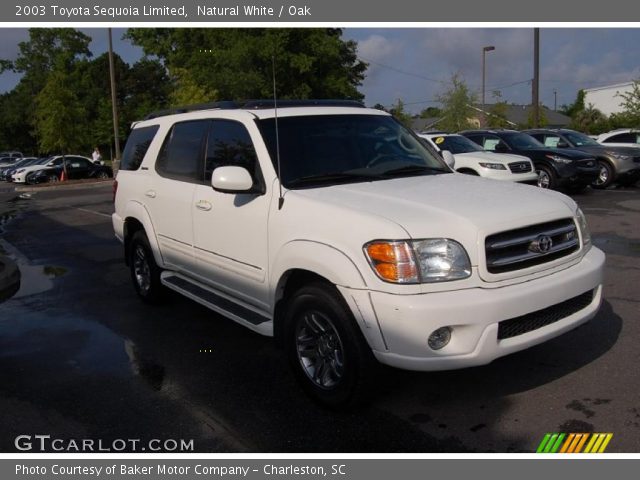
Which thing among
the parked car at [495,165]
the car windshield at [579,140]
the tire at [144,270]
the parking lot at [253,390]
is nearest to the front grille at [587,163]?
the parked car at [495,165]

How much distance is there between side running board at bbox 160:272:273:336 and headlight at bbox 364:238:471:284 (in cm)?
117

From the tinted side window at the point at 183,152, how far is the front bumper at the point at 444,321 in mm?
2365

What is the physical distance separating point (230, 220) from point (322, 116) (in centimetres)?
112

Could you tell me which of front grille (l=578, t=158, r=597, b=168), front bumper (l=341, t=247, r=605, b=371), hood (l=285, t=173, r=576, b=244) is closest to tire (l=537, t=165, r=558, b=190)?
front grille (l=578, t=158, r=597, b=168)

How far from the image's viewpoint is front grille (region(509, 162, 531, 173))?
13640 mm

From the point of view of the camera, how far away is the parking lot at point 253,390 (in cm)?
356

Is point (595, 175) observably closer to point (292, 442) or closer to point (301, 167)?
point (301, 167)

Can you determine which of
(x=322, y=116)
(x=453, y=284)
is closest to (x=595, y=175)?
(x=322, y=116)

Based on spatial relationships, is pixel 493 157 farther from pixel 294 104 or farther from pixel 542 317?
pixel 542 317

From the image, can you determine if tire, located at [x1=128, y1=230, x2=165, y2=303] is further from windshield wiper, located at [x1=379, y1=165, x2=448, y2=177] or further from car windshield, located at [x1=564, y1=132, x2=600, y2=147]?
car windshield, located at [x1=564, y1=132, x2=600, y2=147]

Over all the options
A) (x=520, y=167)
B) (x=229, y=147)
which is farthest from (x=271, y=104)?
(x=520, y=167)

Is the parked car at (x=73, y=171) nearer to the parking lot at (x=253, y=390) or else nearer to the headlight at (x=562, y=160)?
the headlight at (x=562, y=160)

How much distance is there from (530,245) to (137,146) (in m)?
4.44

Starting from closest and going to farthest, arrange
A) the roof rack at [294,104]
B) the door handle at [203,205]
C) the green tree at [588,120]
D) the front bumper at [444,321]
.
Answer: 1. the front bumper at [444,321]
2. the door handle at [203,205]
3. the roof rack at [294,104]
4. the green tree at [588,120]
